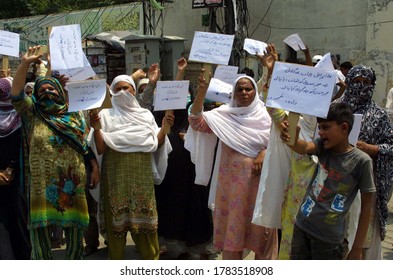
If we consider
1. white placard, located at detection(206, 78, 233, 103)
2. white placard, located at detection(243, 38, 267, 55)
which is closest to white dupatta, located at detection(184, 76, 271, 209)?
white placard, located at detection(206, 78, 233, 103)

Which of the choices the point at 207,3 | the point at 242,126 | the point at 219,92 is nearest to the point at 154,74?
the point at 219,92

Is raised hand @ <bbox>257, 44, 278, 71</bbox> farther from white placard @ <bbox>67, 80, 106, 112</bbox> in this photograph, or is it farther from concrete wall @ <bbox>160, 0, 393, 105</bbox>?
concrete wall @ <bbox>160, 0, 393, 105</bbox>

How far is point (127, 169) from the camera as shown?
14.7 feet

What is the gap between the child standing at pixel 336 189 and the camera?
9.86ft

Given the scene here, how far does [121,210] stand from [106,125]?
0.72m

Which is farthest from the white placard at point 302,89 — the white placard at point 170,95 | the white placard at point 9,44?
the white placard at point 9,44

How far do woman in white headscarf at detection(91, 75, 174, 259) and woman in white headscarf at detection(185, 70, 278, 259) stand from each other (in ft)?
2.00

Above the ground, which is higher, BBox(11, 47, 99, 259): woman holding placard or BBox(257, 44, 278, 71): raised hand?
BBox(257, 44, 278, 71): raised hand

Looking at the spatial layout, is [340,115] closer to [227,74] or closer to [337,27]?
[227,74]

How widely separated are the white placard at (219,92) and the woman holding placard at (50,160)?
4.12ft

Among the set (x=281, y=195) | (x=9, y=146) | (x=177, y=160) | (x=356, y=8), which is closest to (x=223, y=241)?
(x=281, y=195)

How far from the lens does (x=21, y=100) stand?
12.8 ft

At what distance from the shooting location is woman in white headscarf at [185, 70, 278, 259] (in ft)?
13.5

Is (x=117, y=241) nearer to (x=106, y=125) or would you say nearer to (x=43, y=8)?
(x=106, y=125)
